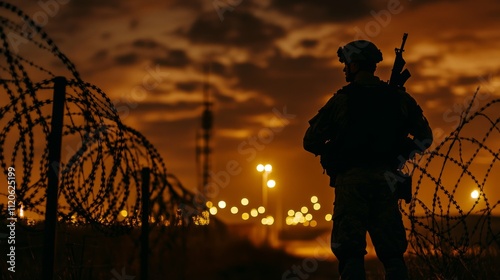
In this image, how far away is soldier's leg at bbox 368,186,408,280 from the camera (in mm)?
5727

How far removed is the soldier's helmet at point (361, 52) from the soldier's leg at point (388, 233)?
987mm

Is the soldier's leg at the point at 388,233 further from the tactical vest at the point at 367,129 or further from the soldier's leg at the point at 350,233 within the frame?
the tactical vest at the point at 367,129

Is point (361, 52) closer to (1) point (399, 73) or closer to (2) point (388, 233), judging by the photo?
(1) point (399, 73)

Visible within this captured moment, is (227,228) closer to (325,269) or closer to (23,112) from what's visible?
(325,269)

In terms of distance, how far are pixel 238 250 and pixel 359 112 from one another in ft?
36.6

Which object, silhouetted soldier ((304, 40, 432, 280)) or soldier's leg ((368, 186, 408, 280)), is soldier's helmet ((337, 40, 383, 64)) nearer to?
silhouetted soldier ((304, 40, 432, 280))

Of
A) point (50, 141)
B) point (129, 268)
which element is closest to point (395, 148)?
point (50, 141)

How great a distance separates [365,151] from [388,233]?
2.02 ft

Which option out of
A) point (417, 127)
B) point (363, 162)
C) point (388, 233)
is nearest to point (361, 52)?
point (417, 127)

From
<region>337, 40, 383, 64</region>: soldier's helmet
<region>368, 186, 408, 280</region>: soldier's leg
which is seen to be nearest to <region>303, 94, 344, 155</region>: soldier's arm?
<region>337, 40, 383, 64</region>: soldier's helmet

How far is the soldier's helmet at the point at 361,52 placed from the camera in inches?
236

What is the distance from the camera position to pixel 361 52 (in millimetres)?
6000

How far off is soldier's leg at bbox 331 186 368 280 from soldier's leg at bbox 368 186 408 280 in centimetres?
10

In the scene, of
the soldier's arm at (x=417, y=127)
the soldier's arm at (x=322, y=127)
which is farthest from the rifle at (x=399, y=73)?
the soldier's arm at (x=322, y=127)
